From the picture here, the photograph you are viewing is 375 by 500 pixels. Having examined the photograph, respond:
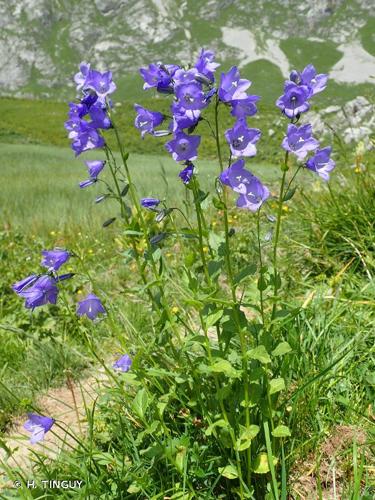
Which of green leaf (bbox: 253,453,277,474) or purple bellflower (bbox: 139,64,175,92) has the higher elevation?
purple bellflower (bbox: 139,64,175,92)

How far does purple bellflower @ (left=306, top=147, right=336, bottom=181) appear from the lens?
172cm

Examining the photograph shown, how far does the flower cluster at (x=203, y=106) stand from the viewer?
1511 millimetres

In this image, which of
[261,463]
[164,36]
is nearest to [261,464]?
[261,463]

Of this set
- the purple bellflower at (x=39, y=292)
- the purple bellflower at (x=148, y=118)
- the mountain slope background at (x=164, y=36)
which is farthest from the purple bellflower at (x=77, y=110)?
the mountain slope background at (x=164, y=36)

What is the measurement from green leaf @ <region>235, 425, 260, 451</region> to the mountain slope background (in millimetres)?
136435

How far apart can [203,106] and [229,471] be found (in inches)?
51.5

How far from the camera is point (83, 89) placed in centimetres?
168

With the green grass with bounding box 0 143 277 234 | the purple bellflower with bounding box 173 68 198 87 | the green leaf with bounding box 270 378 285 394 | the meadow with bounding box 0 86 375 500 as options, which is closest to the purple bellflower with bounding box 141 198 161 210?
the meadow with bounding box 0 86 375 500

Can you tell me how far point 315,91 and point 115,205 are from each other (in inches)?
265

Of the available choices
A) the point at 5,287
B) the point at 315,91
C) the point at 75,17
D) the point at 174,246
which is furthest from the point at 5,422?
the point at 75,17

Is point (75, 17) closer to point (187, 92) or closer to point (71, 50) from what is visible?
point (71, 50)

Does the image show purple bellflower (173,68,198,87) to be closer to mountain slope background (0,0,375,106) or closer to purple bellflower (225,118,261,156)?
purple bellflower (225,118,261,156)

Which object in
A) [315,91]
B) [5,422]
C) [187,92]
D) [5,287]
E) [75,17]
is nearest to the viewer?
[187,92]

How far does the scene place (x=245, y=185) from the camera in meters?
1.58
